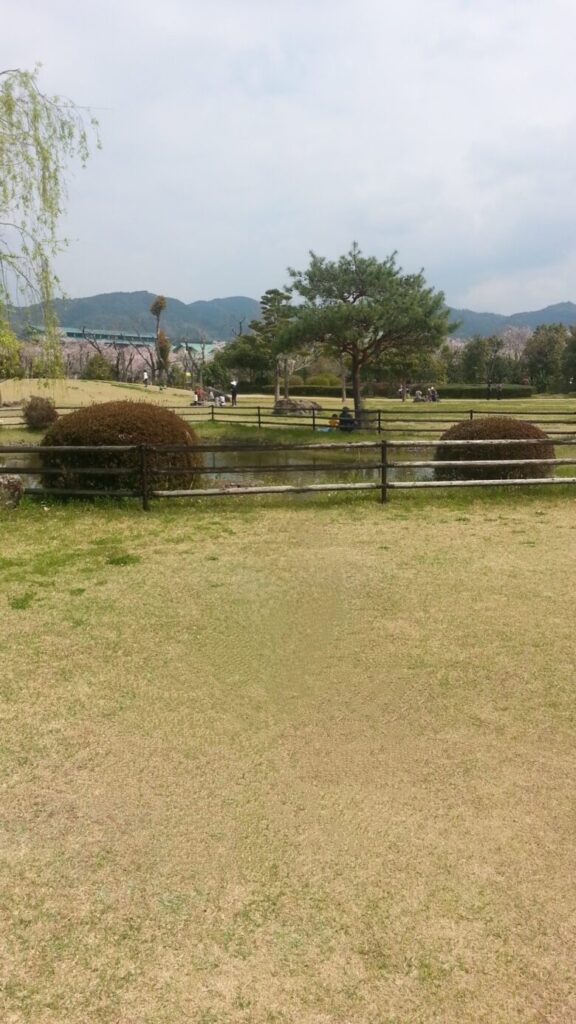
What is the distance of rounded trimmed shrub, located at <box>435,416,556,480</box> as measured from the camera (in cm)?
1166

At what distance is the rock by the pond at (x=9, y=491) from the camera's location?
975 cm

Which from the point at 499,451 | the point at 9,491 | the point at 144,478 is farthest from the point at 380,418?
the point at 9,491

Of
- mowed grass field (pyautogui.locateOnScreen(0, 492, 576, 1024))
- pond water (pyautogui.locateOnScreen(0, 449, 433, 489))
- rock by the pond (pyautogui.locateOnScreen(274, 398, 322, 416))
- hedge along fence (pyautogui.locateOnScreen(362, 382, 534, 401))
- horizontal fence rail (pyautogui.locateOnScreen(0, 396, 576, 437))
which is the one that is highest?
hedge along fence (pyautogui.locateOnScreen(362, 382, 534, 401))

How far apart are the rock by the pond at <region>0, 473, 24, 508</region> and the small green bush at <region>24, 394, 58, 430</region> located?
22.1 metres

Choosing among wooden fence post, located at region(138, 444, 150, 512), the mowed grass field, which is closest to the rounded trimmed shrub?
wooden fence post, located at region(138, 444, 150, 512)

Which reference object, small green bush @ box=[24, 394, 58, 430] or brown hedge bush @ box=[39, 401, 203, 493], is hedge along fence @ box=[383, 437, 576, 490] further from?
small green bush @ box=[24, 394, 58, 430]

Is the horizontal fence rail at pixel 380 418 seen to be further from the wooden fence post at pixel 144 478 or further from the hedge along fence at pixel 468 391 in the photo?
the hedge along fence at pixel 468 391

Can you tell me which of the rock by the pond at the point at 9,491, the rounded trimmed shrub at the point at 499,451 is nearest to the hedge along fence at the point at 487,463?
the rounded trimmed shrub at the point at 499,451

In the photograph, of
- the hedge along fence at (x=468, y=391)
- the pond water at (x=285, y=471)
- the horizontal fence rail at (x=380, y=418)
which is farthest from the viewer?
the hedge along fence at (x=468, y=391)

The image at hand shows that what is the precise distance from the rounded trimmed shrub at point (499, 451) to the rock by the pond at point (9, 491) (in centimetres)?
688

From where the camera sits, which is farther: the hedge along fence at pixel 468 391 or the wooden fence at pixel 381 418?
the hedge along fence at pixel 468 391

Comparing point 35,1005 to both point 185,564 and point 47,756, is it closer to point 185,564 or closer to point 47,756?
point 47,756

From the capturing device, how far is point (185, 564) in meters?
7.18

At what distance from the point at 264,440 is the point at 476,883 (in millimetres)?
22680
